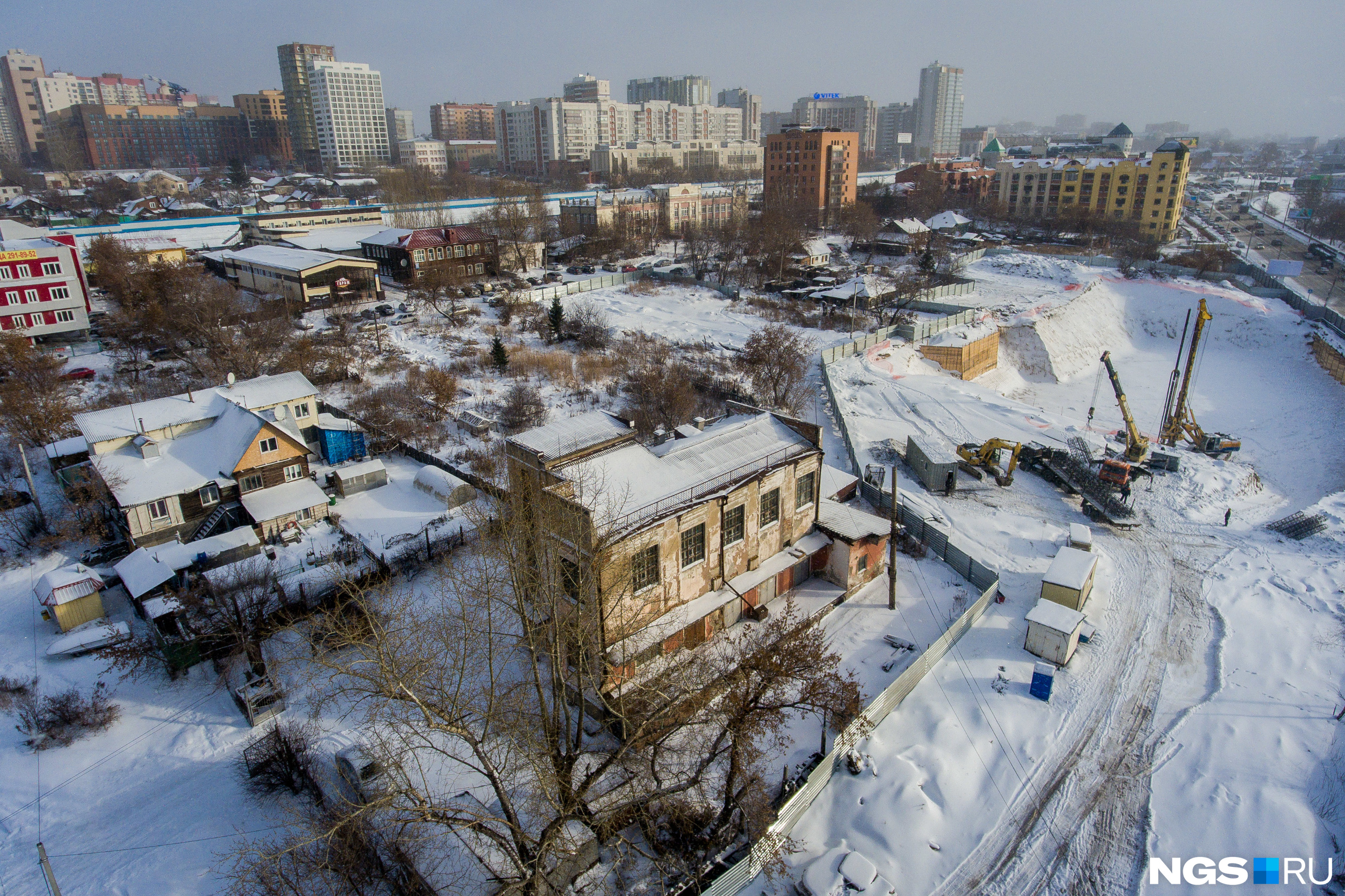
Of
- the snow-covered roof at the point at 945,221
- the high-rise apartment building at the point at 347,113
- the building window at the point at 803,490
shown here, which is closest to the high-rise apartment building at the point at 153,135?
the high-rise apartment building at the point at 347,113

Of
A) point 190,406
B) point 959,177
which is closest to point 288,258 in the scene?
point 190,406

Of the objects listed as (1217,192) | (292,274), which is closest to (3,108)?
(292,274)

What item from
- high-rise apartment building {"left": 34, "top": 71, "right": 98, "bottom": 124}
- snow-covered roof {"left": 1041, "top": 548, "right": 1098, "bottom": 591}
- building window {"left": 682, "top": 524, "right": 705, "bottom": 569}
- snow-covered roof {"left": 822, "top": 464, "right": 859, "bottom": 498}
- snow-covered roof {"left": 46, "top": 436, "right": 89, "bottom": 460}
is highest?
high-rise apartment building {"left": 34, "top": 71, "right": 98, "bottom": 124}

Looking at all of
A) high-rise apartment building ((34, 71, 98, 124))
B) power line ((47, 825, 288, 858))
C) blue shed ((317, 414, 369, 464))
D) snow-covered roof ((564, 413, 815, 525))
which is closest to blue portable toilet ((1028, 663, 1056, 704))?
snow-covered roof ((564, 413, 815, 525))

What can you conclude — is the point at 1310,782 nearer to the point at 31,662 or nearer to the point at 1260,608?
the point at 1260,608

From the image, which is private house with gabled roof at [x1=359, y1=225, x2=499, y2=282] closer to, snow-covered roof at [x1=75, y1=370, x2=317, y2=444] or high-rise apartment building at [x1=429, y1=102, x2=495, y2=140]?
snow-covered roof at [x1=75, y1=370, x2=317, y2=444]

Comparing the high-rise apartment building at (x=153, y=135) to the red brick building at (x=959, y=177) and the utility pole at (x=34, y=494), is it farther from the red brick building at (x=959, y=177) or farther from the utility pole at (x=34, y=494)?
the utility pole at (x=34, y=494)
